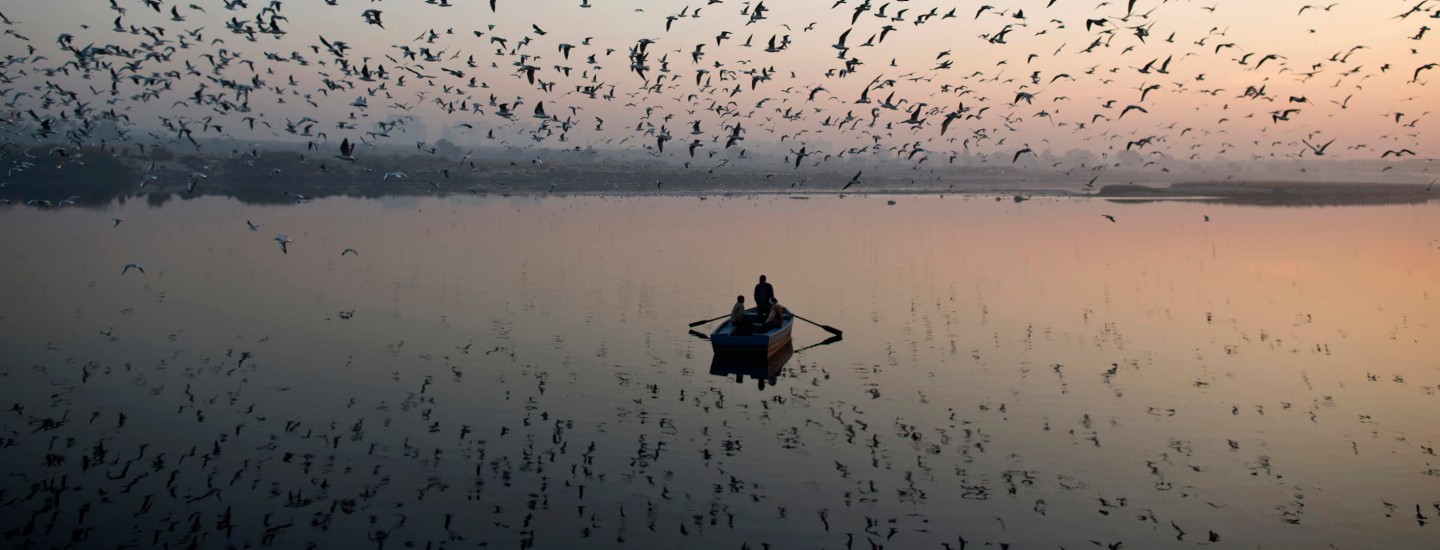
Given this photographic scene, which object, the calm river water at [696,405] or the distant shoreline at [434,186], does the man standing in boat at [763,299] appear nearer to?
the calm river water at [696,405]

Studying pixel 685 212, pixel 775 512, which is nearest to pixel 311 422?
pixel 775 512

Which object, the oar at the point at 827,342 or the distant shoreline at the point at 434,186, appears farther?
the distant shoreline at the point at 434,186

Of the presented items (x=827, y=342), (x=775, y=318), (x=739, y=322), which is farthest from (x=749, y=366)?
(x=827, y=342)

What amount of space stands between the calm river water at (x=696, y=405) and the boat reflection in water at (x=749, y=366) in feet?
0.77

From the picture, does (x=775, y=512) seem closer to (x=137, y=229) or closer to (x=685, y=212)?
(x=137, y=229)

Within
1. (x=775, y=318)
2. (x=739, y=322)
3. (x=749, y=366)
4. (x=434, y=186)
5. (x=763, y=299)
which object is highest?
(x=434, y=186)

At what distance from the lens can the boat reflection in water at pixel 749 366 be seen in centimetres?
2611

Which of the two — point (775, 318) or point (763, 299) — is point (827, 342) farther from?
point (763, 299)

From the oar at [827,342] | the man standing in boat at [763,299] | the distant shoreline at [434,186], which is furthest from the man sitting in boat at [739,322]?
the distant shoreline at [434,186]

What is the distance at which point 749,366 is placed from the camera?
88.5 feet

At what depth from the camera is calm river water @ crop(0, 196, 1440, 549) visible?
621 inches

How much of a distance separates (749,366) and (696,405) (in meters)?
4.53

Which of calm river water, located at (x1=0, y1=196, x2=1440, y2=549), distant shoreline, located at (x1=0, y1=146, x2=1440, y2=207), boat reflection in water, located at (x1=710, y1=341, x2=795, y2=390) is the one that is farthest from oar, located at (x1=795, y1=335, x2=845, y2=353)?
distant shoreline, located at (x1=0, y1=146, x2=1440, y2=207)

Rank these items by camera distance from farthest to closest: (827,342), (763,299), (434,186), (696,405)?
(434,186)
(763,299)
(827,342)
(696,405)
